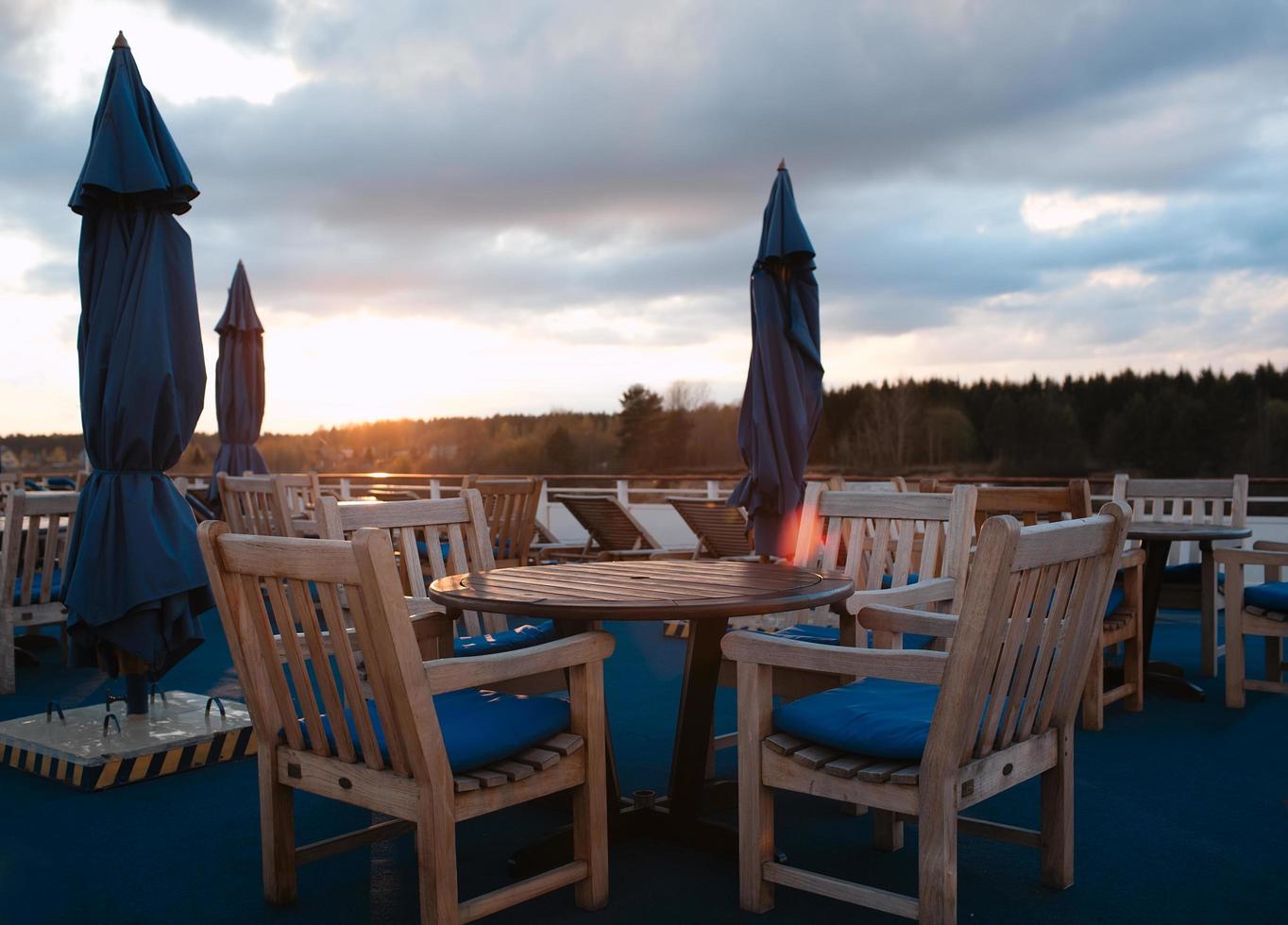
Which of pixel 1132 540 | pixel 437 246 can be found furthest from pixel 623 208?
pixel 1132 540

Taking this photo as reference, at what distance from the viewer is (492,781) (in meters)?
1.93

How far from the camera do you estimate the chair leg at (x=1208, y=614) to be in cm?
468

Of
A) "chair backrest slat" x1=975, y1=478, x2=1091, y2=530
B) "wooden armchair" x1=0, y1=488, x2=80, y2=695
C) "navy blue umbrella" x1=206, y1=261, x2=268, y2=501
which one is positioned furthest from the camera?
"navy blue umbrella" x1=206, y1=261, x2=268, y2=501

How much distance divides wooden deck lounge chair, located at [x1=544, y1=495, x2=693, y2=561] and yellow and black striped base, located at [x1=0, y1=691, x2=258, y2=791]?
133 inches

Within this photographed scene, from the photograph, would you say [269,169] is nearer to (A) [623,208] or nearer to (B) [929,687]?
(A) [623,208]

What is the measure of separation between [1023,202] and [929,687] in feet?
35.2

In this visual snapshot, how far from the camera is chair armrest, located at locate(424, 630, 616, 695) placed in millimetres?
1906

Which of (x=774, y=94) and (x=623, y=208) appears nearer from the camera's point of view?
(x=774, y=94)

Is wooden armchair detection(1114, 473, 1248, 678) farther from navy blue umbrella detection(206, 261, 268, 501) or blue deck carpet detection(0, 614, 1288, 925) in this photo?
navy blue umbrella detection(206, 261, 268, 501)

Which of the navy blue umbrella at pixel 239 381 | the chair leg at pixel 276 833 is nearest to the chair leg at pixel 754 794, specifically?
the chair leg at pixel 276 833

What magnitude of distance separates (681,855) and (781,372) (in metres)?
2.99

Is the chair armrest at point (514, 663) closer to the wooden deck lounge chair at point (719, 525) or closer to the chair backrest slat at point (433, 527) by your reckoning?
the chair backrest slat at point (433, 527)

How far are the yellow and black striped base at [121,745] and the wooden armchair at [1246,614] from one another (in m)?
4.00

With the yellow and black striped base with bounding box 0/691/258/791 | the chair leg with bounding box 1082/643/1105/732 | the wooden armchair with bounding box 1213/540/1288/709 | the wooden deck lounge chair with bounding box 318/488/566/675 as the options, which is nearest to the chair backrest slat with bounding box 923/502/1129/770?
the wooden deck lounge chair with bounding box 318/488/566/675
